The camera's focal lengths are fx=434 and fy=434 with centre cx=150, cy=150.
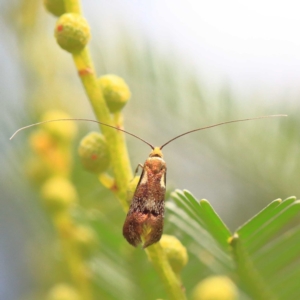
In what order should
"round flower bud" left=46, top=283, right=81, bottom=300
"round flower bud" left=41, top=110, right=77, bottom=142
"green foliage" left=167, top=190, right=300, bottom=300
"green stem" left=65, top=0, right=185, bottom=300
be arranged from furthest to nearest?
"round flower bud" left=41, top=110, right=77, bottom=142 → "round flower bud" left=46, top=283, right=81, bottom=300 → "green stem" left=65, top=0, right=185, bottom=300 → "green foliage" left=167, top=190, right=300, bottom=300

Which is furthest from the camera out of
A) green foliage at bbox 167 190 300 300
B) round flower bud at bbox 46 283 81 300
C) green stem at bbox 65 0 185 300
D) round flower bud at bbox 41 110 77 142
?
round flower bud at bbox 41 110 77 142

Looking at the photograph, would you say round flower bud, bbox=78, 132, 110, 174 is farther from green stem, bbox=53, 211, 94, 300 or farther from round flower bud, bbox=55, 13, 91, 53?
Answer: green stem, bbox=53, 211, 94, 300

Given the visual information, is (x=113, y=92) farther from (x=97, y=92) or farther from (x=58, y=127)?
(x=58, y=127)

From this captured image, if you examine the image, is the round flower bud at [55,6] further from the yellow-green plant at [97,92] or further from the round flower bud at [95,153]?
the round flower bud at [95,153]

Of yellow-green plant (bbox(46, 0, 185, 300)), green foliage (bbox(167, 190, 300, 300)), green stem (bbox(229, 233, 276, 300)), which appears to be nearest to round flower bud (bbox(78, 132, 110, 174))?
yellow-green plant (bbox(46, 0, 185, 300))

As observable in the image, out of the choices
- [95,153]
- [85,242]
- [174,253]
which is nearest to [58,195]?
[85,242]

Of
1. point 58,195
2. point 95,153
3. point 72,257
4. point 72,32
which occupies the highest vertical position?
point 72,32
